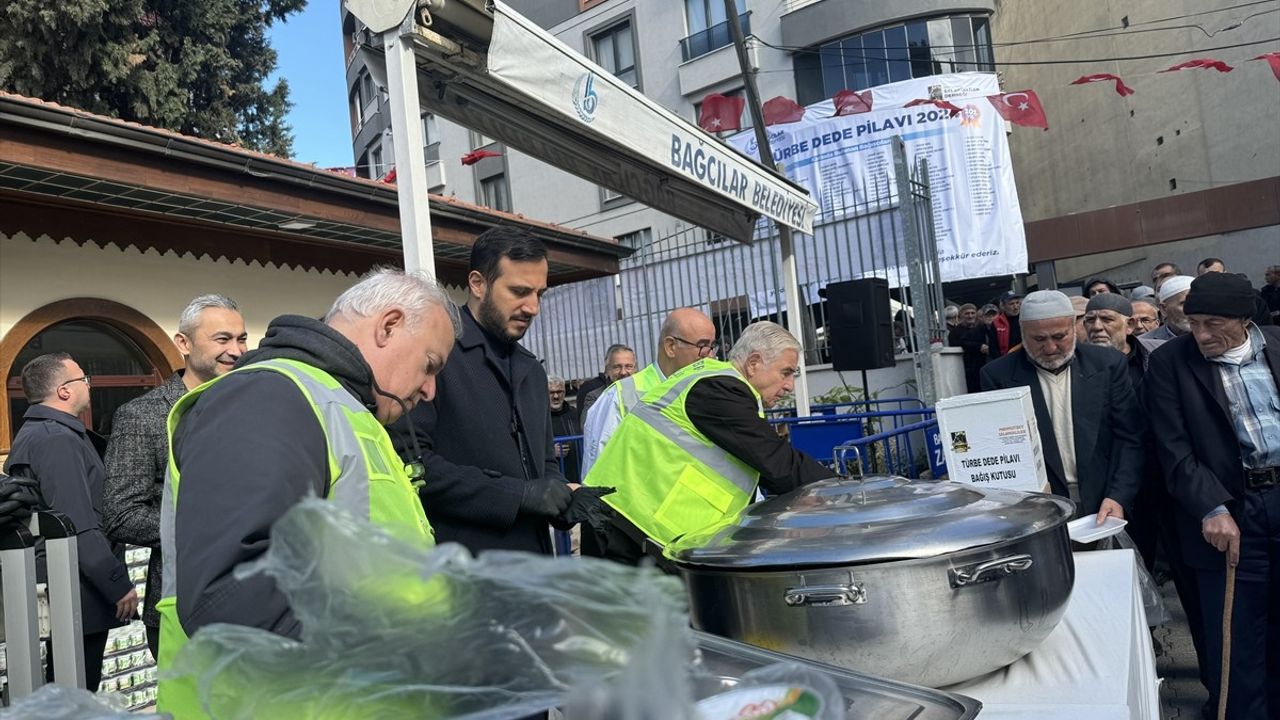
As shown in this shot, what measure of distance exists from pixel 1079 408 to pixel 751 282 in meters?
6.50

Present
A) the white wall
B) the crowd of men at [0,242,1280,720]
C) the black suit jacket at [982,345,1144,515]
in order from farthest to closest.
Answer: the white wall, the black suit jacket at [982,345,1144,515], the crowd of men at [0,242,1280,720]

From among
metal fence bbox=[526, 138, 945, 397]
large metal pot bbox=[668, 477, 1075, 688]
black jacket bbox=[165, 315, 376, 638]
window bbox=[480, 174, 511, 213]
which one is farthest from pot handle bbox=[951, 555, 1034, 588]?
window bbox=[480, 174, 511, 213]

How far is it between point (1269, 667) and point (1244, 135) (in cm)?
2005

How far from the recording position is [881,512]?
6.10 ft

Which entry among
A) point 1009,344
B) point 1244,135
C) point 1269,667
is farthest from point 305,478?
point 1244,135

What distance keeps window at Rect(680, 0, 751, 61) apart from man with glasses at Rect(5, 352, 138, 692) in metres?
17.5

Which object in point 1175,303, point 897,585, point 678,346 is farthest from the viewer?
point 1175,303

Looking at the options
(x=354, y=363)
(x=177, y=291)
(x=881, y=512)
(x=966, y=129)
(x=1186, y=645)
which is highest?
(x=966, y=129)

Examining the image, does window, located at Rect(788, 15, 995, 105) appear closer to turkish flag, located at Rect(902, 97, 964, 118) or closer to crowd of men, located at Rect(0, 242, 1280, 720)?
turkish flag, located at Rect(902, 97, 964, 118)

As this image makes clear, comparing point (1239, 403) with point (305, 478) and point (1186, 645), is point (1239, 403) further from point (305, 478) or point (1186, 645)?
point (305, 478)

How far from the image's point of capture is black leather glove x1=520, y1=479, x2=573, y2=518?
2.11 meters

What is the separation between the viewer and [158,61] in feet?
43.7

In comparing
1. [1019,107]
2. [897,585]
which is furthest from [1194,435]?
[1019,107]

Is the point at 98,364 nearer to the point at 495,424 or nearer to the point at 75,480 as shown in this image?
the point at 75,480
